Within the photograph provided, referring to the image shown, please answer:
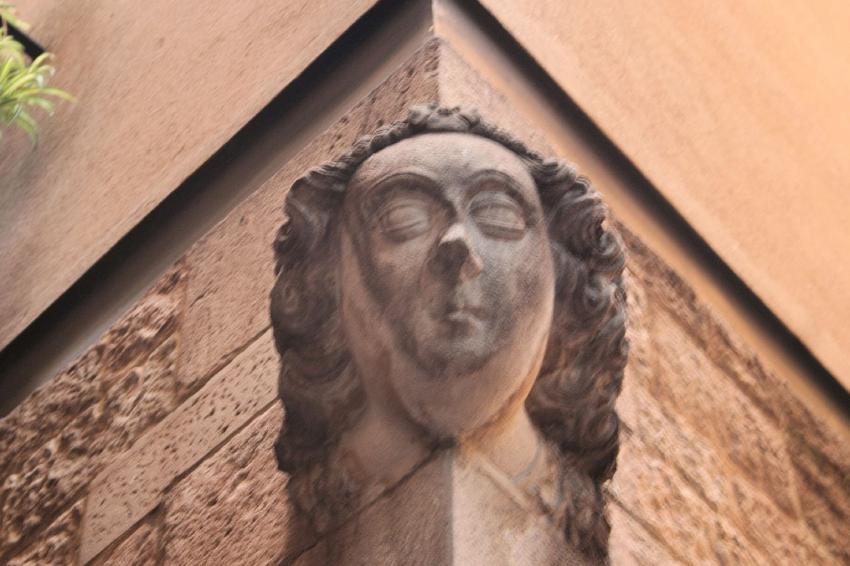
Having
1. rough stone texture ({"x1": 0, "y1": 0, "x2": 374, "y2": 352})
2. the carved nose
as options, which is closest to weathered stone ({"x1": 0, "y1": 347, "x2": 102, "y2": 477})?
rough stone texture ({"x1": 0, "y1": 0, "x2": 374, "y2": 352})

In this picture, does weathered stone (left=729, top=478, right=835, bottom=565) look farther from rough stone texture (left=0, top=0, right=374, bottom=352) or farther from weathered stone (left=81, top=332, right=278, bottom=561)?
rough stone texture (left=0, top=0, right=374, bottom=352)

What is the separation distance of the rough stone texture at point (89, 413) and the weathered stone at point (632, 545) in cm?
A: 90

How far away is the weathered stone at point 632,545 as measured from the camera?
263cm

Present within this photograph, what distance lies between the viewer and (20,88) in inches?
165

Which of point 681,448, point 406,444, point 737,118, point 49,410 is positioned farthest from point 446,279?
point 737,118

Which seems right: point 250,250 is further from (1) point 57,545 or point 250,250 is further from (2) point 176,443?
(1) point 57,545

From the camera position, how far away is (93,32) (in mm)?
4426

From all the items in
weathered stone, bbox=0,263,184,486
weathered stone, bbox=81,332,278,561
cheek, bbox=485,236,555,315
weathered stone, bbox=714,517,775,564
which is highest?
weathered stone, bbox=0,263,184,486

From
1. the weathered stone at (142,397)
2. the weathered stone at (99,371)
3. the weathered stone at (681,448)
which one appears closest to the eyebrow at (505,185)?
the weathered stone at (681,448)

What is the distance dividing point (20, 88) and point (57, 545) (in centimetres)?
154

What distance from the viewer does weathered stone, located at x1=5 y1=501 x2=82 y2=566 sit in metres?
3.04

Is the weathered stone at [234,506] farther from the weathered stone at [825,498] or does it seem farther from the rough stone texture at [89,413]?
the weathered stone at [825,498]

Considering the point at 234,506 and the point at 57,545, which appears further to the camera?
the point at 57,545

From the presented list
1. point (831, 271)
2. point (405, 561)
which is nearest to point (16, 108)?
point (831, 271)
